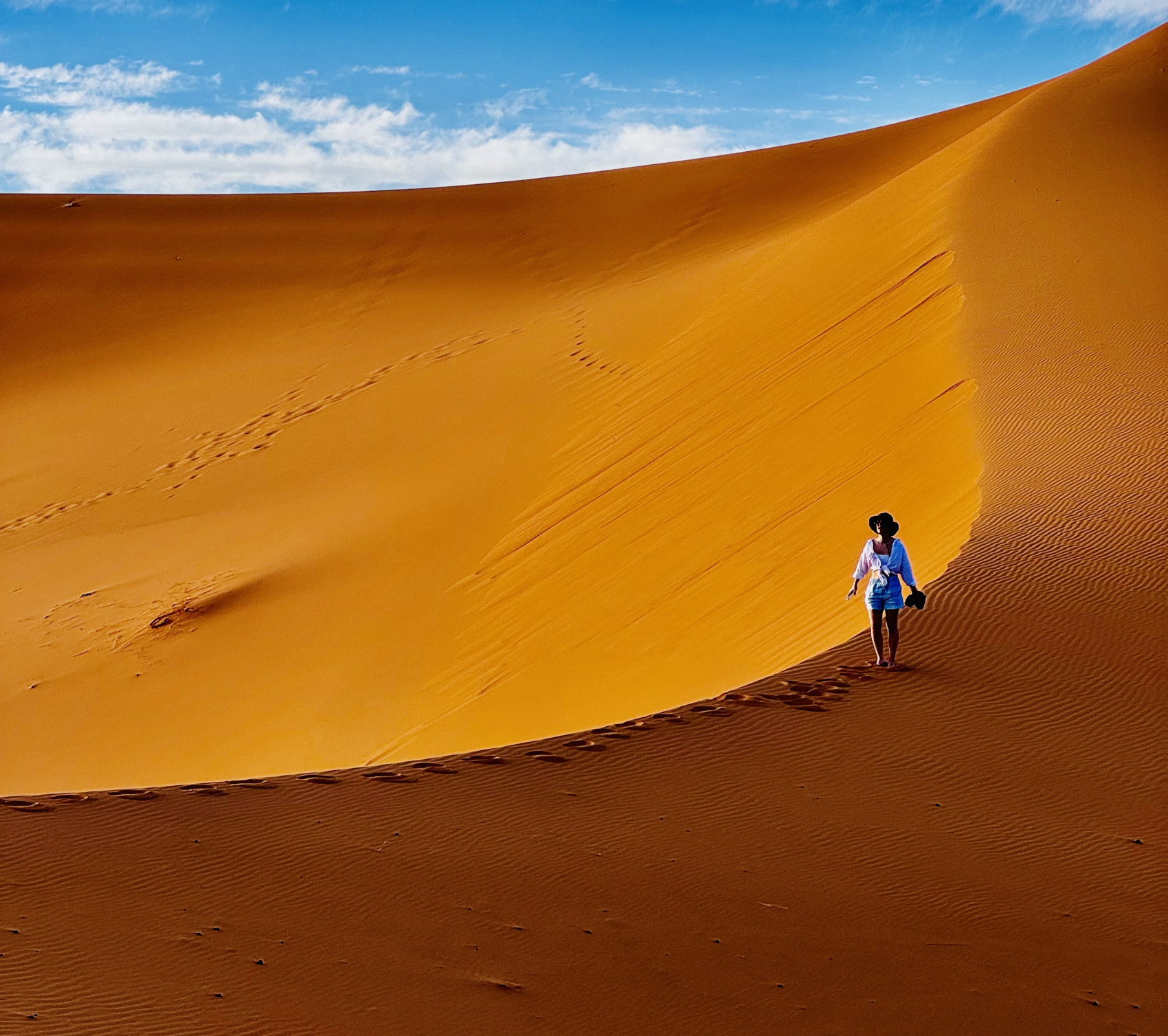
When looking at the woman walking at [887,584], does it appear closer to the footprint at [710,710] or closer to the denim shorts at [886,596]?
the denim shorts at [886,596]

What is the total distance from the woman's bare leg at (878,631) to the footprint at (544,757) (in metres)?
1.91

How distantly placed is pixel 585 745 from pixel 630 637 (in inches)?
128

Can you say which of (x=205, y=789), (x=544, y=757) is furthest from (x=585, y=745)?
(x=205, y=789)

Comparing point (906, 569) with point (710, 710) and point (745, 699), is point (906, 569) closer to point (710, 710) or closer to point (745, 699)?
point (745, 699)

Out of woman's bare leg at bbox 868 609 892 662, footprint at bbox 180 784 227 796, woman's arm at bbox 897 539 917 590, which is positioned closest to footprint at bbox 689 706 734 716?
woman's bare leg at bbox 868 609 892 662

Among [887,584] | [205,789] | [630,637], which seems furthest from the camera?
[630,637]

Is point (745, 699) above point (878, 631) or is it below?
below

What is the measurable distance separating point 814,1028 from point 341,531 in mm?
9745

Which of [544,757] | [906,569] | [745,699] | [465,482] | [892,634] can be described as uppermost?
[465,482]

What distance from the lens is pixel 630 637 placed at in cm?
877

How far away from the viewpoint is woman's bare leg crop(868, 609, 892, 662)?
20.8 ft

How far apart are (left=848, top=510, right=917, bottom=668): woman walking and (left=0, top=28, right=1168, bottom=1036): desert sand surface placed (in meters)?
0.22

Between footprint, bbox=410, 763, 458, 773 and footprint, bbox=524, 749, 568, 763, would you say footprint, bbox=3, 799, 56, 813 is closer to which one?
footprint, bbox=410, 763, 458, 773

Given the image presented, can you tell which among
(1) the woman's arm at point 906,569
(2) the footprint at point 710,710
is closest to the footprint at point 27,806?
(2) the footprint at point 710,710
